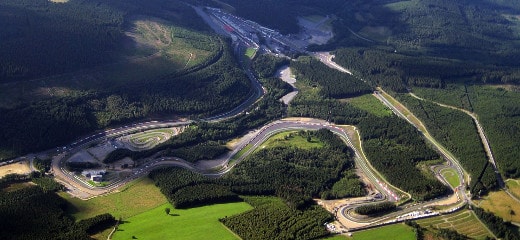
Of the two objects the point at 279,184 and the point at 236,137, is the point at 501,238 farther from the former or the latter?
the point at 236,137

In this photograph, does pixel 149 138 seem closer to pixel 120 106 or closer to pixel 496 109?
pixel 120 106

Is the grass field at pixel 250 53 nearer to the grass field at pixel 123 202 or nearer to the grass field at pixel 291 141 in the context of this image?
the grass field at pixel 291 141

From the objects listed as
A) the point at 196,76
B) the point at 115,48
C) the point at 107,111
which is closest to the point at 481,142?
the point at 196,76

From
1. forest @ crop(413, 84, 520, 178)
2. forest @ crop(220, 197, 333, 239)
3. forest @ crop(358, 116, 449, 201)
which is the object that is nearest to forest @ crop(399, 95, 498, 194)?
forest @ crop(413, 84, 520, 178)

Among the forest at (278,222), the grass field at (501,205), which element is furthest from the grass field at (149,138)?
the grass field at (501,205)

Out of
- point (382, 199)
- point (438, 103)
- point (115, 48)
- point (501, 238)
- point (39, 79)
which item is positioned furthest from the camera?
point (115, 48)

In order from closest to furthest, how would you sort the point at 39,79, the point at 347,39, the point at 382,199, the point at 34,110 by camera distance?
the point at 382,199
the point at 34,110
the point at 39,79
the point at 347,39

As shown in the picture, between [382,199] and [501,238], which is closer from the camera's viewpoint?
[501,238]
